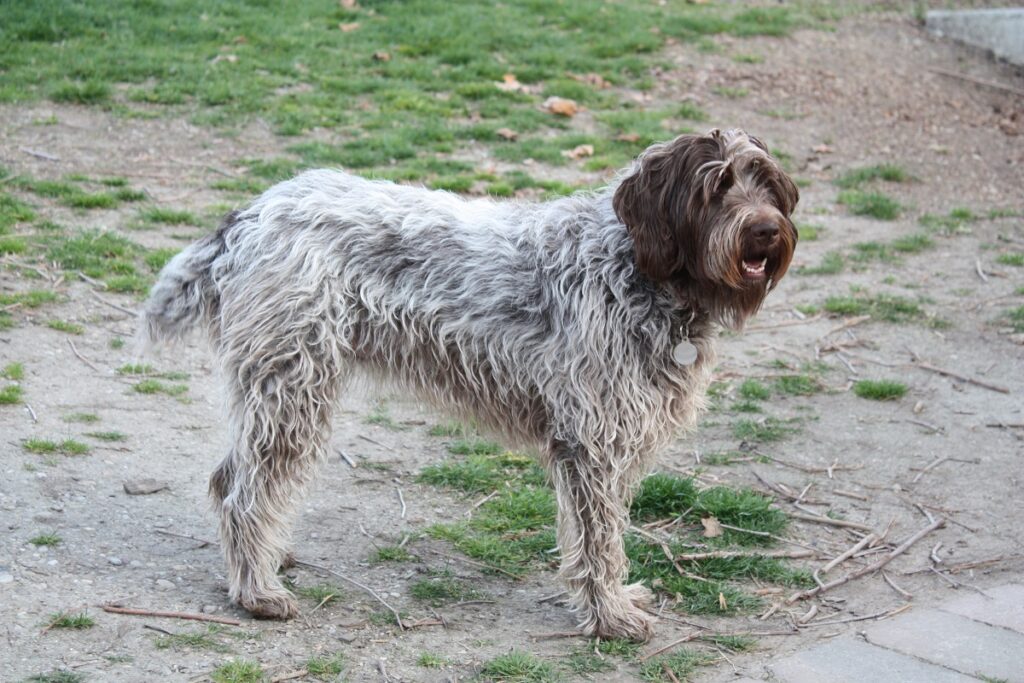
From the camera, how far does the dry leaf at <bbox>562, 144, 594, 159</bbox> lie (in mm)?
10633

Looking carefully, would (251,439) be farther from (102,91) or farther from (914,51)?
(914,51)

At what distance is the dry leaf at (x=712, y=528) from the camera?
592 cm

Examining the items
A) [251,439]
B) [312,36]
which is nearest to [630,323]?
[251,439]

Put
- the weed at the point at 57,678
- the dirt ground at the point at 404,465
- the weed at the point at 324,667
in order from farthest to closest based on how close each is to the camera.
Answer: the dirt ground at the point at 404,465, the weed at the point at 324,667, the weed at the point at 57,678

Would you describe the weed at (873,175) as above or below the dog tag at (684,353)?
below

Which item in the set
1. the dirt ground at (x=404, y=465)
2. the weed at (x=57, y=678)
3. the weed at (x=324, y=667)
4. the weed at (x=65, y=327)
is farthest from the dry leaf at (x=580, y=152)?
the weed at (x=57, y=678)

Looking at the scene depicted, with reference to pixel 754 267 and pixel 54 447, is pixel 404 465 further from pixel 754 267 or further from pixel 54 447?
pixel 754 267

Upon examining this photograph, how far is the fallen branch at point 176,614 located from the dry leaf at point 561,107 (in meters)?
7.61

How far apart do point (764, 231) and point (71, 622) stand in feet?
9.87

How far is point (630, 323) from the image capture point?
4.94m

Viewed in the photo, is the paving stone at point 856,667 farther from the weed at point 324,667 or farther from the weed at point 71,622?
the weed at point 71,622

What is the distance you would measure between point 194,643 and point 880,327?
5.51 meters

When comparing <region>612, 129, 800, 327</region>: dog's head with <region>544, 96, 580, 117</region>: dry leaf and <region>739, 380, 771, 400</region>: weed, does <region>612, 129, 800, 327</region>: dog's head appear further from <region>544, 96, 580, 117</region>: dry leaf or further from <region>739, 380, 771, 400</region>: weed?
<region>544, 96, 580, 117</region>: dry leaf

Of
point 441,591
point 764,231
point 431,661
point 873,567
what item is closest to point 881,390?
point 873,567
